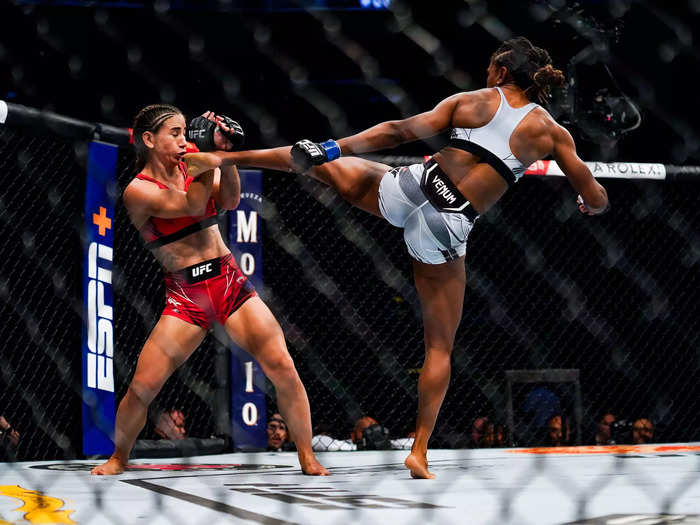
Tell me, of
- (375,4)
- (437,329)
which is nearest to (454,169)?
(437,329)

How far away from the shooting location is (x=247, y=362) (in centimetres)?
382

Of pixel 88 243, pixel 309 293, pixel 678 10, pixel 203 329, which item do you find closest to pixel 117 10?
pixel 309 293

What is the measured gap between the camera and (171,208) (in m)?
2.53

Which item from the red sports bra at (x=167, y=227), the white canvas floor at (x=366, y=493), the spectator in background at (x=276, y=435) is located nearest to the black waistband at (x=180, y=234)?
the red sports bra at (x=167, y=227)

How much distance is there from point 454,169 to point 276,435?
219 cm

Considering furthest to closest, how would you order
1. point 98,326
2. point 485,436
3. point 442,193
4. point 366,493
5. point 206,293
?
1. point 485,436
2. point 98,326
3. point 206,293
4. point 442,193
5. point 366,493

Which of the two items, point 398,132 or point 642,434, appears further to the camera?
point 642,434

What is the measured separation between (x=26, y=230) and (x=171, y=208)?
248cm

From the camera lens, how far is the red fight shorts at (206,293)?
2.61 meters

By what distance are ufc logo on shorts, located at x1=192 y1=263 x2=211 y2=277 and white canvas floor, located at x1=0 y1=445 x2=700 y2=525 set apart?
22.6 inches

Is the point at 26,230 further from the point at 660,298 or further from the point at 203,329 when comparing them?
the point at 660,298

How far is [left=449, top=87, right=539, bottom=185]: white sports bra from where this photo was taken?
2309 mm

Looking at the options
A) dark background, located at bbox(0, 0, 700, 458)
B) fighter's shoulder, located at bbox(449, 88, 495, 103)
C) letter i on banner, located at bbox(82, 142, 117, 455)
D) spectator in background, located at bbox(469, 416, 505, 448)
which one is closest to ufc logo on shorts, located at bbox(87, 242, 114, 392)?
letter i on banner, located at bbox(82, 142, 117, 455)

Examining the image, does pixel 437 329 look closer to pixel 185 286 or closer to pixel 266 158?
pixel 266 158
